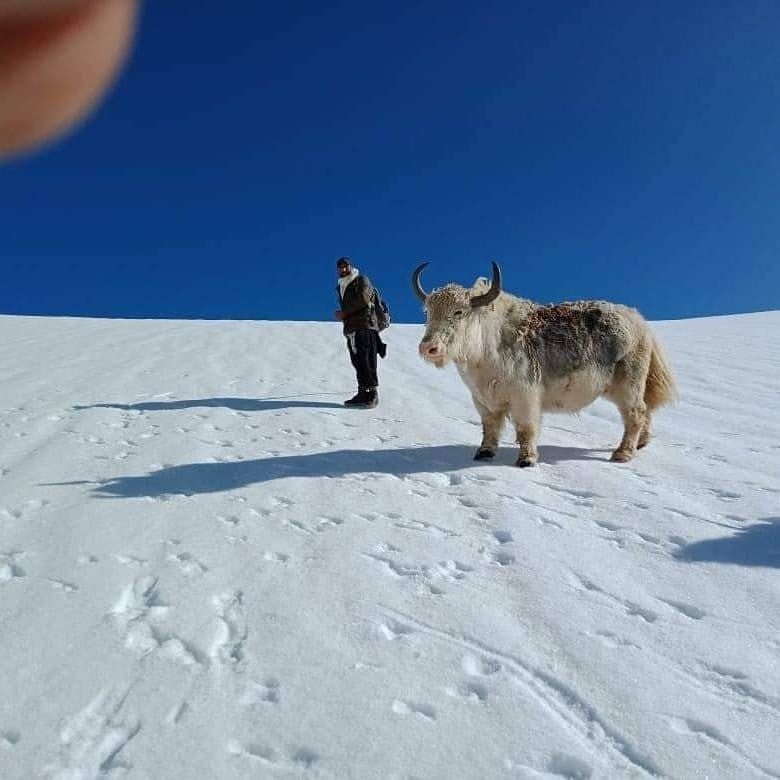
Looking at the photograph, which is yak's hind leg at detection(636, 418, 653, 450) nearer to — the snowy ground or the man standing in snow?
the snowy ground

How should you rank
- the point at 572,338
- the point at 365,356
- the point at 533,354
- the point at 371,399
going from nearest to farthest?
the point at 533,354, the point at 572,338, the point at 371,399, the point at 365,356

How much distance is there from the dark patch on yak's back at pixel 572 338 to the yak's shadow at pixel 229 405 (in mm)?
3153

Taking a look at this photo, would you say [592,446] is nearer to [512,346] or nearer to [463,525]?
[512,346]

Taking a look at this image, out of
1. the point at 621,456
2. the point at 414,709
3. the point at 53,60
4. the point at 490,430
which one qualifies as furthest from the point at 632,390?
the point at 53,60

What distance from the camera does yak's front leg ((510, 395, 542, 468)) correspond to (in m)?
5.80

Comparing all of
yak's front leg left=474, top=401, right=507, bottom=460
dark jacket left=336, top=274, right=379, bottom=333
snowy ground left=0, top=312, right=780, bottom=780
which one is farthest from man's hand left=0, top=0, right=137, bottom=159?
dark jacket left=336, top=274, right=379, bottom=333

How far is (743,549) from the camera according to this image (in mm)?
3850

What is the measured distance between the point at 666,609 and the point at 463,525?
140 cm

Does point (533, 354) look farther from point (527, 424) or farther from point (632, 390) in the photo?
point (632, 390)

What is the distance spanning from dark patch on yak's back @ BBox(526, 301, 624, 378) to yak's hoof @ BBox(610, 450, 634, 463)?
2.67ft

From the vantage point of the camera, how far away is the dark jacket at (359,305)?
878 cm

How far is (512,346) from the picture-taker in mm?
5980

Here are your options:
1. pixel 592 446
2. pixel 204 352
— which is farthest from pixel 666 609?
pixel 204 352

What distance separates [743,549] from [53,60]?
417 cm
